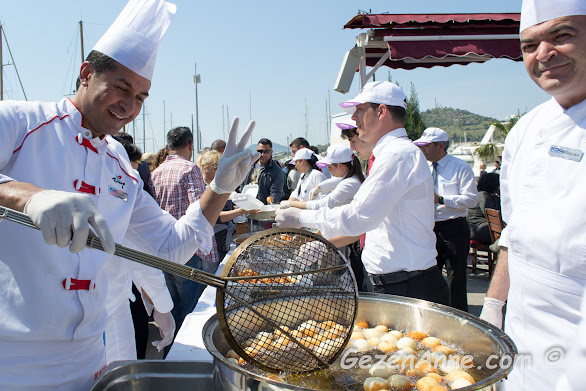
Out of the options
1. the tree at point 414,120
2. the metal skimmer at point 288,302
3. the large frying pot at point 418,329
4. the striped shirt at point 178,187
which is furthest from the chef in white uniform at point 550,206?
the tree at point 414,120

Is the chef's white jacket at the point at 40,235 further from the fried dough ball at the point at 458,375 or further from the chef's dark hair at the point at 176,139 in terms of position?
the chef's dark hair at the point at 176,139

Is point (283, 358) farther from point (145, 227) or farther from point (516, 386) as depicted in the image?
point (516, 386)

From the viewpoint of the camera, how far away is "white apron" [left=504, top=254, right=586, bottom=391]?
1442 mm

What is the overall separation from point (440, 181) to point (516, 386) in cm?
378

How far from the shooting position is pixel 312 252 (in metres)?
1.40

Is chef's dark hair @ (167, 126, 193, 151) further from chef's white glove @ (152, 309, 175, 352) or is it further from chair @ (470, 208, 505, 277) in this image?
chair @ (470, 208, 505, 277)

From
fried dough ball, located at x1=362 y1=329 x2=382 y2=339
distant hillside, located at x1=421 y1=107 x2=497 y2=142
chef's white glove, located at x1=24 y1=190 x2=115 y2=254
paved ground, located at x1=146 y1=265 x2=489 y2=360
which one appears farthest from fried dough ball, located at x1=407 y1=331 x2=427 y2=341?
distant hillside, located at x1=421 y1=107 x2=497 y2=142

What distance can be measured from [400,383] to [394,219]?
1387 mm

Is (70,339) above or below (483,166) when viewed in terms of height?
above

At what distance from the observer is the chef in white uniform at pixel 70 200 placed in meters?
1.15

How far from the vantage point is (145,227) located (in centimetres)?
184

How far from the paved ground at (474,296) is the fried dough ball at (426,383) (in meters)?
3.36

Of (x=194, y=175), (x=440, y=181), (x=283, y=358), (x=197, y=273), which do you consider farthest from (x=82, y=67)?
(x=440, y=181)

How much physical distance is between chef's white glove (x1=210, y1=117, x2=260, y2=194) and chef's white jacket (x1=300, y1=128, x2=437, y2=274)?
34.4 inches
